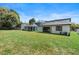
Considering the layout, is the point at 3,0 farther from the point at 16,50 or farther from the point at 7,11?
the point at 16,50

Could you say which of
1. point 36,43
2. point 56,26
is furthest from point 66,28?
point 36,43

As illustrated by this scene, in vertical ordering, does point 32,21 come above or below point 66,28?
above

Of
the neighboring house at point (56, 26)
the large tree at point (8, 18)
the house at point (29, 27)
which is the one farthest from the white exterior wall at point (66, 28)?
the large tree at point (8, 18)

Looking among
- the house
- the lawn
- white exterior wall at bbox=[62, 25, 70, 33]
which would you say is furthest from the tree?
white exterior wall at bbox=[62, 25, 70, 33]

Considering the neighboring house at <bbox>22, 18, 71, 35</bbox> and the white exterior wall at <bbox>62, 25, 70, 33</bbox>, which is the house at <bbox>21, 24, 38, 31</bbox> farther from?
the white exterior wall at <bbox>62, 25, 70, 33</bbox>

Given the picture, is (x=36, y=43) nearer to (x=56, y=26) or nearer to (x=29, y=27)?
(x=29, y=27)

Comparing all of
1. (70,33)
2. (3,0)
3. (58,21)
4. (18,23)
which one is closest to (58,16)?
(58,21)

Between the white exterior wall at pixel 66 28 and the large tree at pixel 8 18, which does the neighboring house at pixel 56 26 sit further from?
the large tree at pixel 8 18
